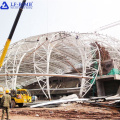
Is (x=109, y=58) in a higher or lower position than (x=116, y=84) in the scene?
higher

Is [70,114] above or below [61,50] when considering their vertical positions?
below

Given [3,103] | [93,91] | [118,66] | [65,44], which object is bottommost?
[93,91]

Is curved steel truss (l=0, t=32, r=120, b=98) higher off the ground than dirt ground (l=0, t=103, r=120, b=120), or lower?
higher

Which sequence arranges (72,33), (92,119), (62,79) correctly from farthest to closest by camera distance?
(62,79) → (72,33) → (92,119)

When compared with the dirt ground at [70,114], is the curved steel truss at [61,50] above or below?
above

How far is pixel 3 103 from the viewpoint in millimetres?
8164

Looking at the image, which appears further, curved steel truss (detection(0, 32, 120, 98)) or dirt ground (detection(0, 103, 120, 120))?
curved steel truss (detection(0, 32, 120, 98))

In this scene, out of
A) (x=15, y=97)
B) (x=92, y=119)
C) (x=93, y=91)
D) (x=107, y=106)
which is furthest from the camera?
(x=93, y=91)

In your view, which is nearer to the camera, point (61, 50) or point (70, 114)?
point (70, 114)

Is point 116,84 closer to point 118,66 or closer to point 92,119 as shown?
point 118,66

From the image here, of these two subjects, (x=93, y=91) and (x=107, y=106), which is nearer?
(x=107, y=106)

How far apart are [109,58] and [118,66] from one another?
248 cm

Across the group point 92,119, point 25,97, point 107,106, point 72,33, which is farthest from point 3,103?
point 72,33

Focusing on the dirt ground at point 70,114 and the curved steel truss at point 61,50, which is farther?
the curved steel truss at point 61,50
